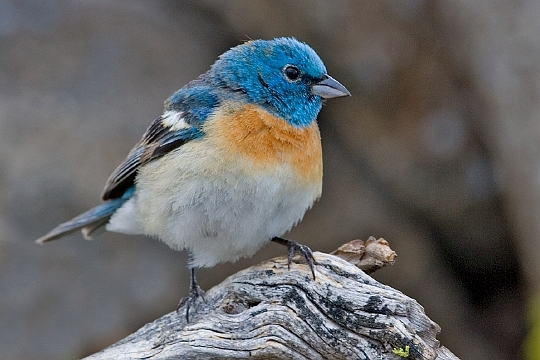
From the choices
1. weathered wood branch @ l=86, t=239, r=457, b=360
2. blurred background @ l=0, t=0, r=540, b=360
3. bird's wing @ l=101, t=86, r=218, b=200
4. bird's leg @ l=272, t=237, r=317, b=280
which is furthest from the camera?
blurred background @ l=0, t=0, r=540, b=360

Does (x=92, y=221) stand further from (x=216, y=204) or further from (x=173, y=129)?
(x=216, y=204)

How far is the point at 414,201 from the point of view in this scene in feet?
24.3

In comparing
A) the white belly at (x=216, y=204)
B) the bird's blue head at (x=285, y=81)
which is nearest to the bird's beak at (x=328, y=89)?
the bird's blue head at (x=285, y=81)

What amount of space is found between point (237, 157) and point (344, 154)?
12.6ft

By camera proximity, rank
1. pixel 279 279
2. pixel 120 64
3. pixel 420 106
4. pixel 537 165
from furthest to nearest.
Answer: pixel 120 64
pixel 420 106
pixel 537 165
pixel 279 279

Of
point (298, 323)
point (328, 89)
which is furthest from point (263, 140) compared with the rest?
point (298, 323)

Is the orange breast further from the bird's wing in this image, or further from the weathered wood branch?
the weathered wood branch

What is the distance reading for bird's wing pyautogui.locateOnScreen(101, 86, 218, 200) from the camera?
4.28 meters

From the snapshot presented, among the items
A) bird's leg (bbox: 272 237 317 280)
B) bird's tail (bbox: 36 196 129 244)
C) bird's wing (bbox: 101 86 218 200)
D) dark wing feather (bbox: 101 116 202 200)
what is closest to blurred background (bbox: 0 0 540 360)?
bird's tail (bbox: 36 196 129 244)

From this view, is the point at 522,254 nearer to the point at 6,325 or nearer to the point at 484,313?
the point at 484,313

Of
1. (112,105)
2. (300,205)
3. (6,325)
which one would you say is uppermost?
(112,105)

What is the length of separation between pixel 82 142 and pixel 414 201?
11.0 feet

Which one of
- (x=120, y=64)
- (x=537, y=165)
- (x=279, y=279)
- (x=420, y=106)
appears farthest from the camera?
(x=120, y=64)

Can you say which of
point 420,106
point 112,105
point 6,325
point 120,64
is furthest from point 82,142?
point 420,106
